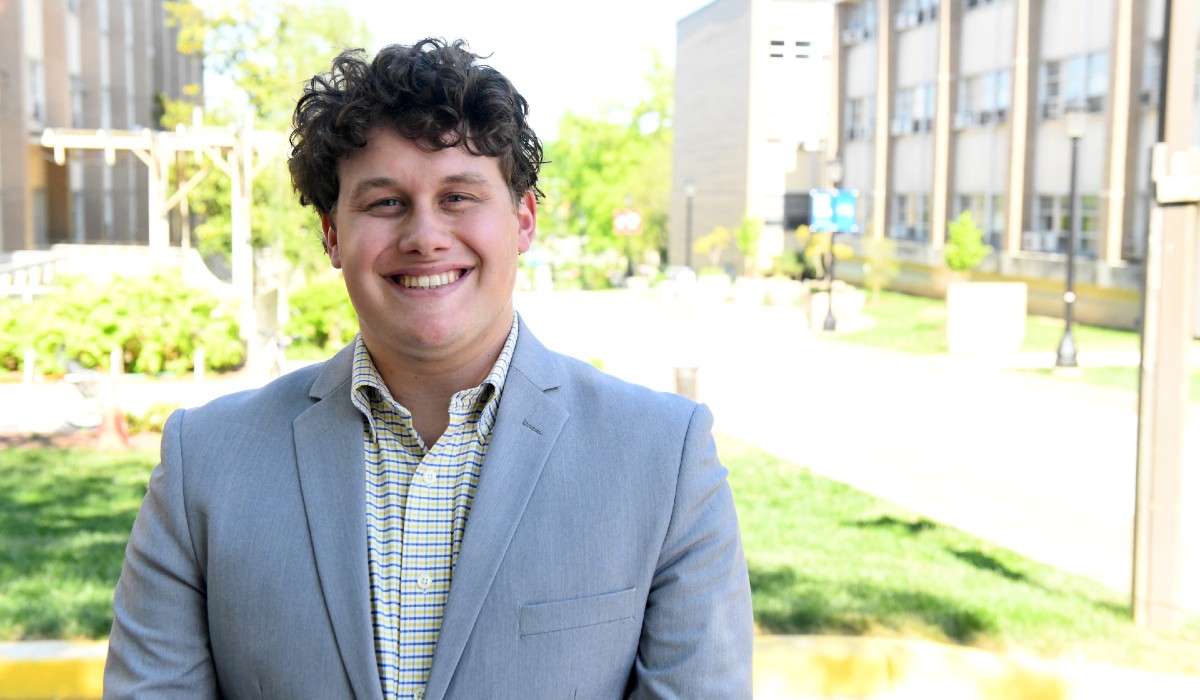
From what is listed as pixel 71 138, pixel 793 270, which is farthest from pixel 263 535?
pixel 793 270

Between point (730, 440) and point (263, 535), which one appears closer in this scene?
point (263, 535)

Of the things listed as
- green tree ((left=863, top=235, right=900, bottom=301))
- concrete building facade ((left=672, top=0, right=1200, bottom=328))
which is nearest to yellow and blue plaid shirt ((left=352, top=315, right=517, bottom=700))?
concrete building facade ((left=672, top=0, right=1200, bottom=328))

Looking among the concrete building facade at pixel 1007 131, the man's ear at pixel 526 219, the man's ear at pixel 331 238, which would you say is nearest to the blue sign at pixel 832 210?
the concrete building facade at pixel 1007 131

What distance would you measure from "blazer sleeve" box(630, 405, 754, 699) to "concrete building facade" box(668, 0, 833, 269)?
50.1 metres

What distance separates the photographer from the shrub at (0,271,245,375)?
15.1 m

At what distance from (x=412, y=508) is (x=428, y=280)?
36 centimetres

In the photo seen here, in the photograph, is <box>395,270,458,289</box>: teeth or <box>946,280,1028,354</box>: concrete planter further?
<box>946,280,1028,354</box>: concrete planter

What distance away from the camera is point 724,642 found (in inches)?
81.1

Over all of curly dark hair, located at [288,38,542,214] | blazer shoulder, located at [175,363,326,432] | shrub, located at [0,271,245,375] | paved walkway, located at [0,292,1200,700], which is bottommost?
paved walkway, located at [0,292,1200,700]

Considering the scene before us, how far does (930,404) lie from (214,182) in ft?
67.2

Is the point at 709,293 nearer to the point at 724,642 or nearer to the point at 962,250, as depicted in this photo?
the point at 962,250

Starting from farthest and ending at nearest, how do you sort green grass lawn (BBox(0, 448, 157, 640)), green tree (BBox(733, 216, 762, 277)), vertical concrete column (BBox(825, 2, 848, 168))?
vertical concrete column (BBox(825, 2, 848, 168)) → green tree (BBox(733, 216, 762, 277)) → green grass lawn (BBox(0, 448, 157, 640))

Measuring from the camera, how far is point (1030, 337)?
85.7 feet

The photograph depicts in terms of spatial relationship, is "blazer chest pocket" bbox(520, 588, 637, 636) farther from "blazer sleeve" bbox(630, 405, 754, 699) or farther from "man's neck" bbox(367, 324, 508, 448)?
"man's neck" bbox(367, 324, 508, 448)
